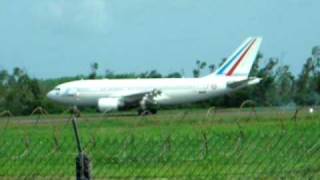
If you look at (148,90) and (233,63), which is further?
(233,63)

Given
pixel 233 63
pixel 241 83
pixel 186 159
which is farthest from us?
pixel 233 63

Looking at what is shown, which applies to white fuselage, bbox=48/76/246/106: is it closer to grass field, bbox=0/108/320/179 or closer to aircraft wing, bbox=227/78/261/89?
aircraft wing, bbox=227/78/261/89

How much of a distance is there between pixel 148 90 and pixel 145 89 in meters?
0.57

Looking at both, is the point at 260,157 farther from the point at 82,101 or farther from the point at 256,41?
the point at 256,41

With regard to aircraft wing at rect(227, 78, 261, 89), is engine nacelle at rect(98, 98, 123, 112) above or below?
below

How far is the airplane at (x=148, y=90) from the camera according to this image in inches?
2297

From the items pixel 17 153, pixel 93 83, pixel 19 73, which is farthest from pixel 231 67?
pixel 17 153

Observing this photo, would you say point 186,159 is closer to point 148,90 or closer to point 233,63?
point 148,90

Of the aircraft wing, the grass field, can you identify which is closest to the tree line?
the aircraft wing

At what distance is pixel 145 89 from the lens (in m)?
60.4

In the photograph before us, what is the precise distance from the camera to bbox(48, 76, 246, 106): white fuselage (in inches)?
2299

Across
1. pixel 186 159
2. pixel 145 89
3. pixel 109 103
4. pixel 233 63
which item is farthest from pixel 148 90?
pixel 186 159

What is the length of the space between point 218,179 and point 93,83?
48.5m

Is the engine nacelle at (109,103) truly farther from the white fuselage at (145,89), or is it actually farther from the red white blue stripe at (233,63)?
the red white blue stripe at (233,63)
